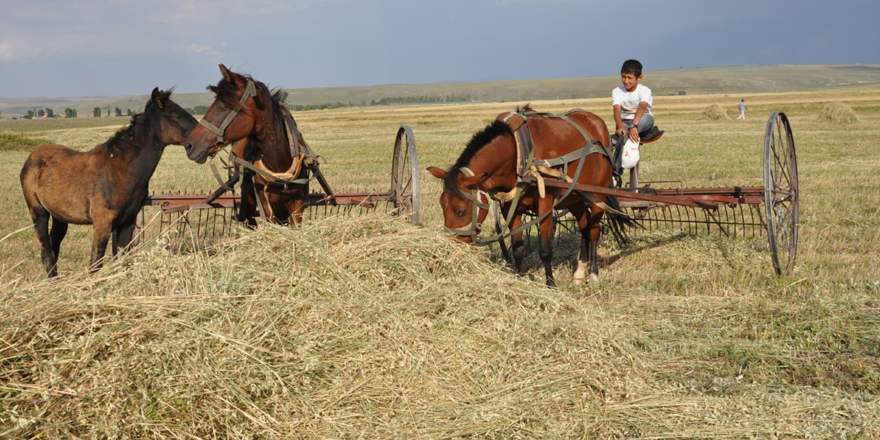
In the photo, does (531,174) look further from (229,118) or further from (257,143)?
(229,118)

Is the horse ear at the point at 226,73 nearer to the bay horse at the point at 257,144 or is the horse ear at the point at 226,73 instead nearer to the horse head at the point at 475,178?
the bay horse at the point at 257,144

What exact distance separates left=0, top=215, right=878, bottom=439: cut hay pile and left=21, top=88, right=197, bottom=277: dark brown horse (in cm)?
211

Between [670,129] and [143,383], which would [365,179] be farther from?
[670,129]

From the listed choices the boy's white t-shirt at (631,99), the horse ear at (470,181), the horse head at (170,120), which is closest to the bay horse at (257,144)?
the horse head at (170,120)

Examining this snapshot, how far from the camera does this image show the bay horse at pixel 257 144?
643 cm

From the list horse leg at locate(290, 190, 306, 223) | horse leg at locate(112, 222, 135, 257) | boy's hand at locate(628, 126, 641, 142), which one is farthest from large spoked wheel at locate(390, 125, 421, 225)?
horse leg at locate(112, 222, 135, 257)

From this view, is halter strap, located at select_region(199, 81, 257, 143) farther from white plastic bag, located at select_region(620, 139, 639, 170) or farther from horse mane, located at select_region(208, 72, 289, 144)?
white plastic bag, located at select_region(620, 139, 639, 170)

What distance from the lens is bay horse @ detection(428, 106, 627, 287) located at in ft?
20.5

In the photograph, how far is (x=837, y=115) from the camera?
109 ft

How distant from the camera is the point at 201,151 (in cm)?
634

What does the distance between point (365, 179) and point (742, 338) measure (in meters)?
12.2

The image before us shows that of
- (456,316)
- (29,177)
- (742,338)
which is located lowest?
(742,338)

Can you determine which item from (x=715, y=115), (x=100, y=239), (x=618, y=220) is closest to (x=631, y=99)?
(x=618, y=220)

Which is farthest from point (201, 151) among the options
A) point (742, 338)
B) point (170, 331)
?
point (742, 338)
